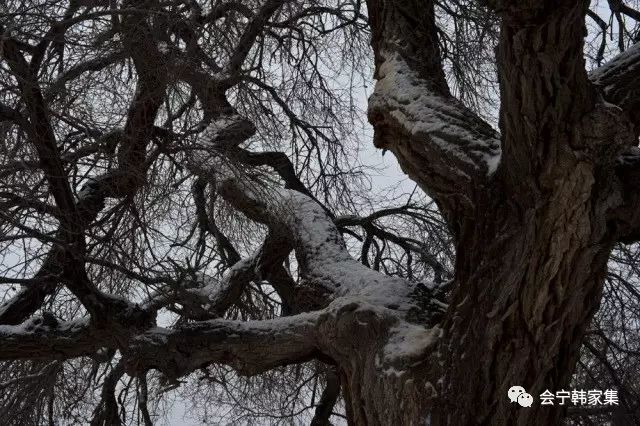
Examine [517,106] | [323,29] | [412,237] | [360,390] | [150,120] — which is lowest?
[360,390]

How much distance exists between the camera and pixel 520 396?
3.05m

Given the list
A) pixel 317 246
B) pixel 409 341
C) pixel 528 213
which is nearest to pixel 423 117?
pixel 528 213

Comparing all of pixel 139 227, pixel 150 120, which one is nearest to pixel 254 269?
pixel 139 227

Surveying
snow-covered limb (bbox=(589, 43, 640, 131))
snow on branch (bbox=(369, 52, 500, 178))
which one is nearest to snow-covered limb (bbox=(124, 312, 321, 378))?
snow on branch (bbox=(369, 52, 500, 178))

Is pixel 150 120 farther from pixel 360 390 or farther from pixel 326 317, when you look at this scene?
pixel 360 390

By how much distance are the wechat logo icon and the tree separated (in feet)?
0.08

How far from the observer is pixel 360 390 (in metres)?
3.55

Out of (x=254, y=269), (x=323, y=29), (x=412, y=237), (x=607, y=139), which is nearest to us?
(x=607, y=139)

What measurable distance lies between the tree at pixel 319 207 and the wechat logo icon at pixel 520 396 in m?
0.03

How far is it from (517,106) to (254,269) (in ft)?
9.05

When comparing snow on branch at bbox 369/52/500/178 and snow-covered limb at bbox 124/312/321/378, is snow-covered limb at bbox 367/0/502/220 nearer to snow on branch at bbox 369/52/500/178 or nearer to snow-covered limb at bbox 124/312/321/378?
snow on branch at bbox 369/52/500/178

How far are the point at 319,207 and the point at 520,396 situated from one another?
2179 millimetres

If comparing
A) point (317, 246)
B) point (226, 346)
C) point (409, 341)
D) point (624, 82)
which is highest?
point (317, 246)

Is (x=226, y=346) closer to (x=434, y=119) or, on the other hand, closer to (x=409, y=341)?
(x=409, y=341)
